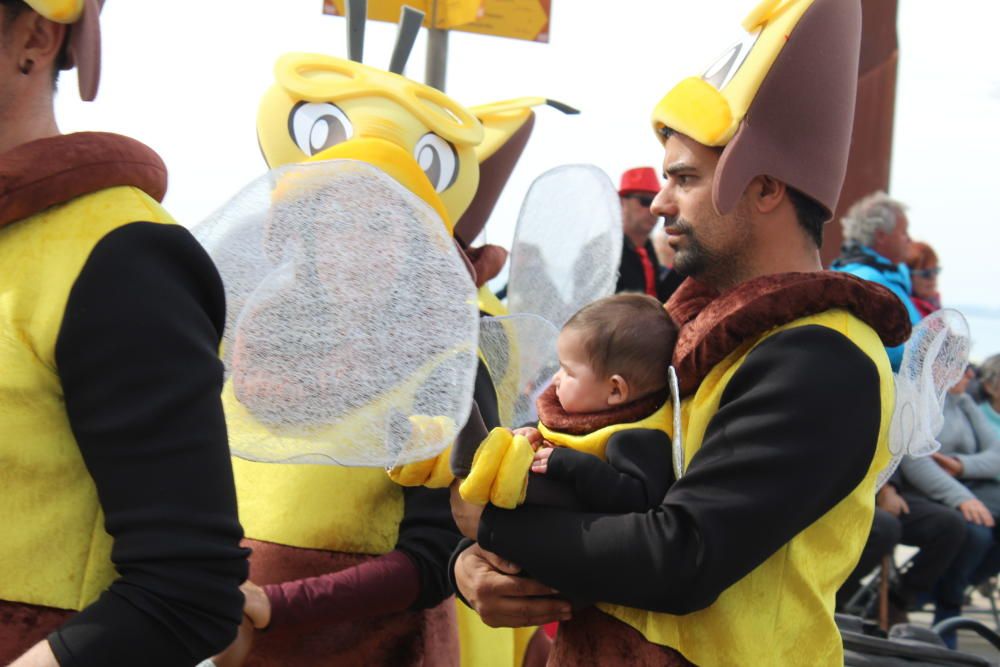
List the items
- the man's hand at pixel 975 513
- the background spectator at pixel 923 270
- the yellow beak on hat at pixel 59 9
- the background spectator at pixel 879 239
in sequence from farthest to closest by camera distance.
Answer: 1. the background spectator at pixel 923 270
2. the man's hand at pixel 975 513
3. the background spectator at pixel 879 239
4. the yellow beak on hat at pixel 59 9

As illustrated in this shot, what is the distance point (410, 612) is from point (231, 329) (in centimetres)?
82

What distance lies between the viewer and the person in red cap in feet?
16.2

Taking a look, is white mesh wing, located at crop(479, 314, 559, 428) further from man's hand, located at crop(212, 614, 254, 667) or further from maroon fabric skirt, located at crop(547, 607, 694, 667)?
man's hand, located at crop(212, 614, 254, 667)

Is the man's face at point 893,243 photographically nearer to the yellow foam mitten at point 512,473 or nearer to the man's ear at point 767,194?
the man's ear at point 767,194

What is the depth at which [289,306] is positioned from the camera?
150cm

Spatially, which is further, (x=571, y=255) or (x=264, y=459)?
(x=571, y=255)

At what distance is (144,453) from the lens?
46.3 inches

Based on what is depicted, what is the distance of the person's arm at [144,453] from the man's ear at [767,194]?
921mm

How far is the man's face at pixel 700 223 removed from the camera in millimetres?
1806

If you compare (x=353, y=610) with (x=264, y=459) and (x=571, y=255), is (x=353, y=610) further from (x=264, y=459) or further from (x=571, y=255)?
(x=571, y=255)

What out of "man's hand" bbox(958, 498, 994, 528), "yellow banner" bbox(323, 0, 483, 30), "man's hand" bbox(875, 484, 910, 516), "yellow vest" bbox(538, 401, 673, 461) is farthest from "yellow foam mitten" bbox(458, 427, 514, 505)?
"man's hand" bbox(958, 498, 994, 528)

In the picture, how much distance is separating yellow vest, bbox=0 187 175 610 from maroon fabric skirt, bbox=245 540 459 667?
886mm

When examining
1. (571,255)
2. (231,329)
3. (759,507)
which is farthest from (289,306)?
→ (571,255)

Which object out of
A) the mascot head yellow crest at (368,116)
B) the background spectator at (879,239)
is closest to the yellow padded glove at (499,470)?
the mascot head yellow crest at (368,116)
